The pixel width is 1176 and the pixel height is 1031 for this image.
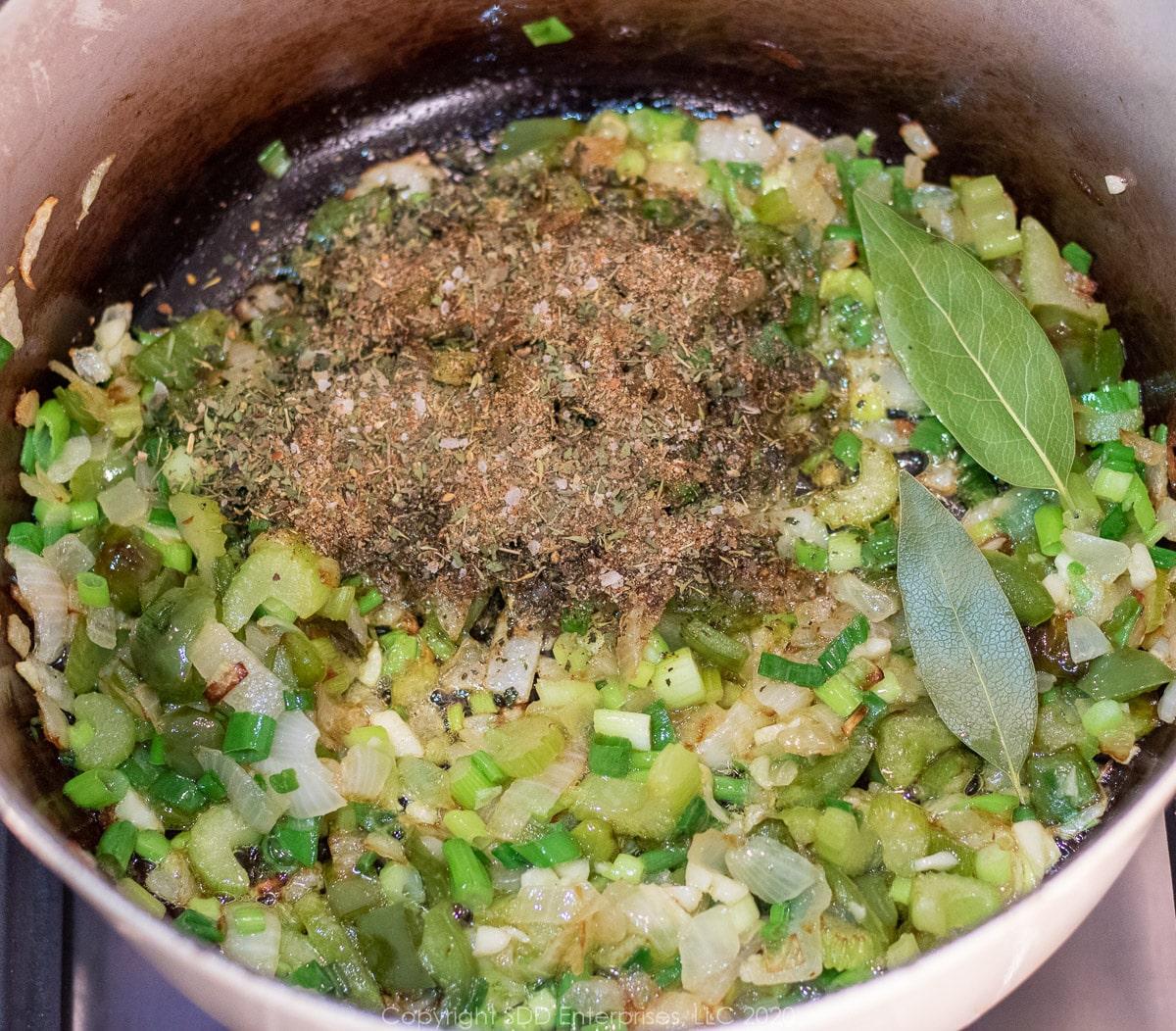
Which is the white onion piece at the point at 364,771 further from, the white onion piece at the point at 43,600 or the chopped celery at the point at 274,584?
the white onion piece at the point at 43,600

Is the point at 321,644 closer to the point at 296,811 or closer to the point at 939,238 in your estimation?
the point at 296,811

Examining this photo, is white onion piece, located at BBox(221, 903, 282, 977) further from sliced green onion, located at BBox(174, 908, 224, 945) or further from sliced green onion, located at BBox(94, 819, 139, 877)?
sliced green onion, located at BBox(94, 819, 139, 877)

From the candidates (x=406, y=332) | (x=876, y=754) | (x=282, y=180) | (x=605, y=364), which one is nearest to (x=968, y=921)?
(x=876, y=754)

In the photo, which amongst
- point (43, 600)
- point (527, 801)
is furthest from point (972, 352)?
point (43, 600)

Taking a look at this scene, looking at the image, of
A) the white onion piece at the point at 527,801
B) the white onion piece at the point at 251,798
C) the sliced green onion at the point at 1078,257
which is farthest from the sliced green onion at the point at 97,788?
the sliced green onion at the point at 1078,257

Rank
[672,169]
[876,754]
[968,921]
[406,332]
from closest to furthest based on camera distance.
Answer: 1. [968,921]
2. [876,754]
3. [406,332]
4. [672,169]
